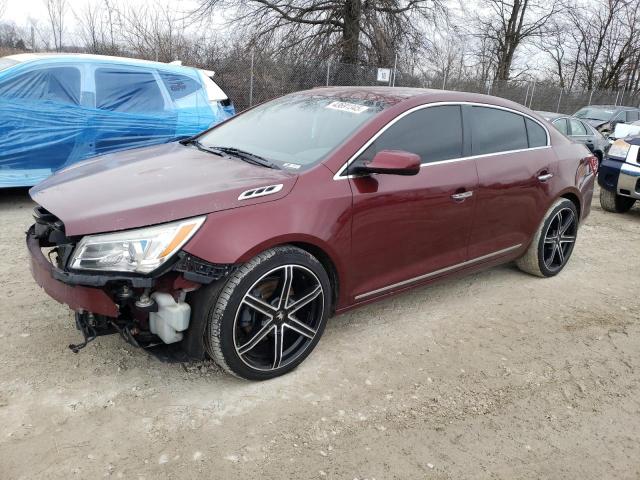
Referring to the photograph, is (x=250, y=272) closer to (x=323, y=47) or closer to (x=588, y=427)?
(x=588, y=427)

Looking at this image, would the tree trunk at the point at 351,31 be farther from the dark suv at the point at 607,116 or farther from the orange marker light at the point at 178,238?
the orange marker light at the point at 178,238

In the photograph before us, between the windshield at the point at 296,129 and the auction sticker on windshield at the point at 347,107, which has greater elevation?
the auction sticker on windshield at the point at 347,107

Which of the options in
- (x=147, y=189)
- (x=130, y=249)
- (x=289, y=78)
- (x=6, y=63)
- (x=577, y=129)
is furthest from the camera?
(x=289, y=78)

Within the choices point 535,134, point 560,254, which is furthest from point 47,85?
A: point 560,254

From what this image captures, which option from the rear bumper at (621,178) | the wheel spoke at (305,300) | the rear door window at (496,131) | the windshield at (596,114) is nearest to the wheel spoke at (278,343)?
the wheel spoke at (305,300)

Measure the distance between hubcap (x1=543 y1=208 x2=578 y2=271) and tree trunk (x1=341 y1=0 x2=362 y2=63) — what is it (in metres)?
13.9

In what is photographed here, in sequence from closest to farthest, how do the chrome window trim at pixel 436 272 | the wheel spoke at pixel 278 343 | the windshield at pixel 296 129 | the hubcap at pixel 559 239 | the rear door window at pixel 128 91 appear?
the wheel spoke at pixel 278 343, the windshield at pixel 296 129, the chrome window trim at pixel 436 272, the hubcap at pixel 559 239, the rear door window at pixel 128 91

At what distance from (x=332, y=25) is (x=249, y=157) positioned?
15655 mm

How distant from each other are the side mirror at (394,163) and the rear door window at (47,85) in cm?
450

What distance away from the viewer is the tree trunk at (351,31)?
17016 millimetres

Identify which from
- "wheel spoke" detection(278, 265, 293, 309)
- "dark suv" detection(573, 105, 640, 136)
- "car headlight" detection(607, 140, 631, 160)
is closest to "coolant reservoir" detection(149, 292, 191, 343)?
"wheel spoke" detection(278, 265, 293, 309)

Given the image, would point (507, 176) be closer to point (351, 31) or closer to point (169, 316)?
point (169, 316)

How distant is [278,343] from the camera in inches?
112

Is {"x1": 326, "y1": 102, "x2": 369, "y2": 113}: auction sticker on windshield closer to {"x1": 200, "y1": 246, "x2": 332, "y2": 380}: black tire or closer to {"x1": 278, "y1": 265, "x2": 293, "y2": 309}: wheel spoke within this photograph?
{"x1": 200, "y1": 246, "x2": 332, "y2": 380}: black tire
